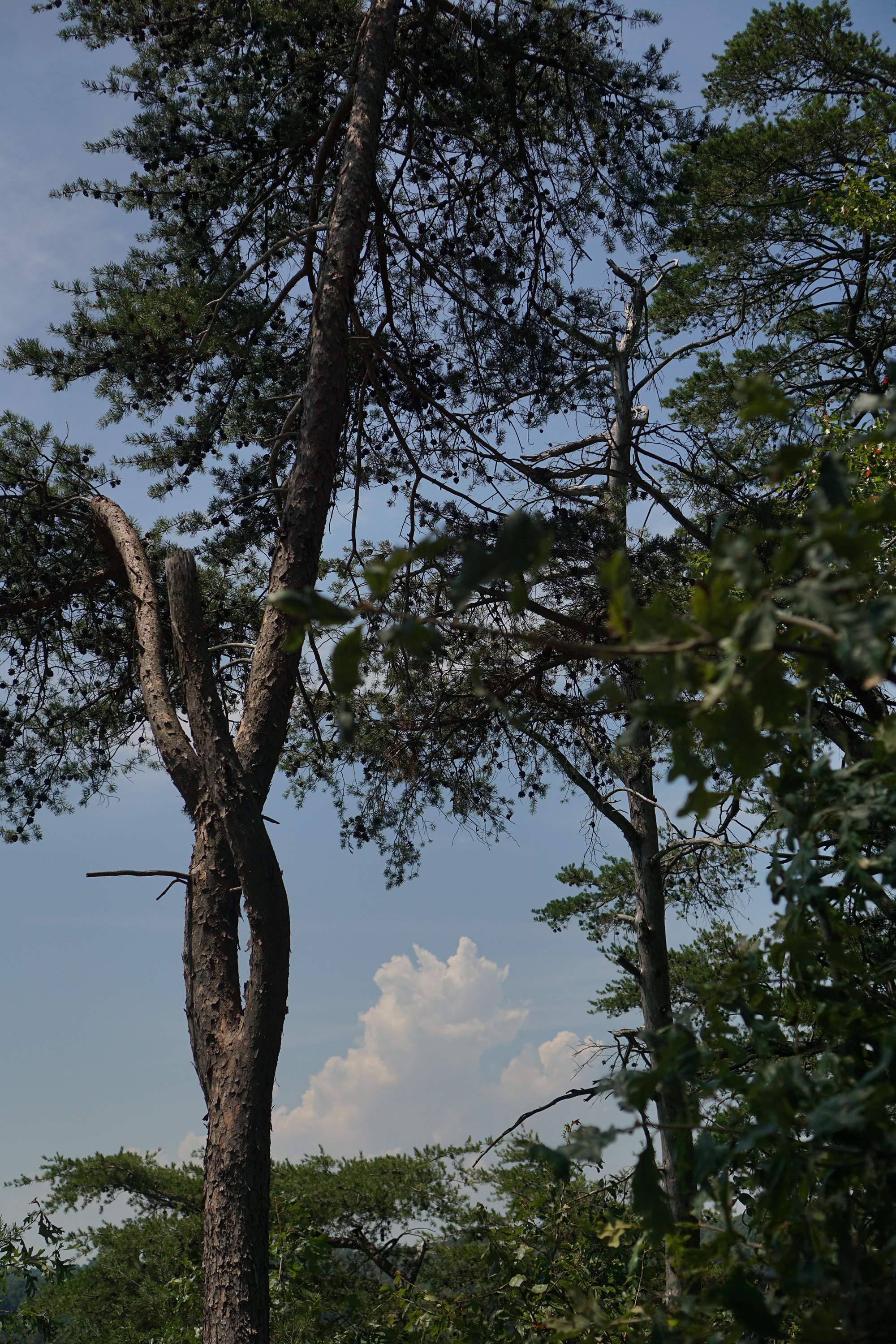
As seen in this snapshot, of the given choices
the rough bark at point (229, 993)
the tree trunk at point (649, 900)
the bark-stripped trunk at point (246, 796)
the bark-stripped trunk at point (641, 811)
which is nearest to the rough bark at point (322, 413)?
the bark-stripped trunk at point (246, 796)

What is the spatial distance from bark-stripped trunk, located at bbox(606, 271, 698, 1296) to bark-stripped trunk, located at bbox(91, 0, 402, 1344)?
1.46 meters

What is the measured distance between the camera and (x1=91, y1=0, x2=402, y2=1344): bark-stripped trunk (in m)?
2.78

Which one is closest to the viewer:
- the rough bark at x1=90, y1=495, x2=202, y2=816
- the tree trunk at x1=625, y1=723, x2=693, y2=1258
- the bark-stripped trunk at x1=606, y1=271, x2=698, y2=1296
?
the rough bark at x1=90, y1=495, x2=202, y2=816

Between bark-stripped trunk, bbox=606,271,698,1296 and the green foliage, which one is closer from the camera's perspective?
the green foliage

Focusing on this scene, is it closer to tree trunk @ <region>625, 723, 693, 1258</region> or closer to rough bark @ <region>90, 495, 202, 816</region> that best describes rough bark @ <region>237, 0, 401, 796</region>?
rough bark @ <region>90, 495, 202, 816</region>

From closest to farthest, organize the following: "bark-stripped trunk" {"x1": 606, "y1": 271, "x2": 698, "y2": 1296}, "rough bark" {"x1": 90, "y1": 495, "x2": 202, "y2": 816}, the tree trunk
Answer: "rough bark" {"x1": 90, "y1": 495, "x2": 202, "y2": 816} < "bark-stripped trunk" {"x1": 606, "y1": 271, "x2": 698, "y2": 1296} < the tree trunk

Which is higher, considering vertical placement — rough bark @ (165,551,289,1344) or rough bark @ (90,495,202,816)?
rough bark @ (90,495,202,816)

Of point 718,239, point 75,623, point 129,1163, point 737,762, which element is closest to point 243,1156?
point 737,762

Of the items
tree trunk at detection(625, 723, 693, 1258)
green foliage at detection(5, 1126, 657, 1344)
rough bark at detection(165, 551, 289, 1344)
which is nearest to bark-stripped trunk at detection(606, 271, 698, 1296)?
tree trunk at detection(625, 723, 693, 1258)

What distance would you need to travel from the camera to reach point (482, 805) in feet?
18.5

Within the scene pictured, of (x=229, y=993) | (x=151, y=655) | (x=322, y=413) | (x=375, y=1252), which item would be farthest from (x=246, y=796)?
(x=375, y=1252)

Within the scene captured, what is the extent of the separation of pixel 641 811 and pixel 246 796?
14.6ft

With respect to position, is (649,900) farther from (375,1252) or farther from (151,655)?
(151,655)

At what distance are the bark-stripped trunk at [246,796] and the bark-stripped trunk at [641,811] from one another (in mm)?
1458
